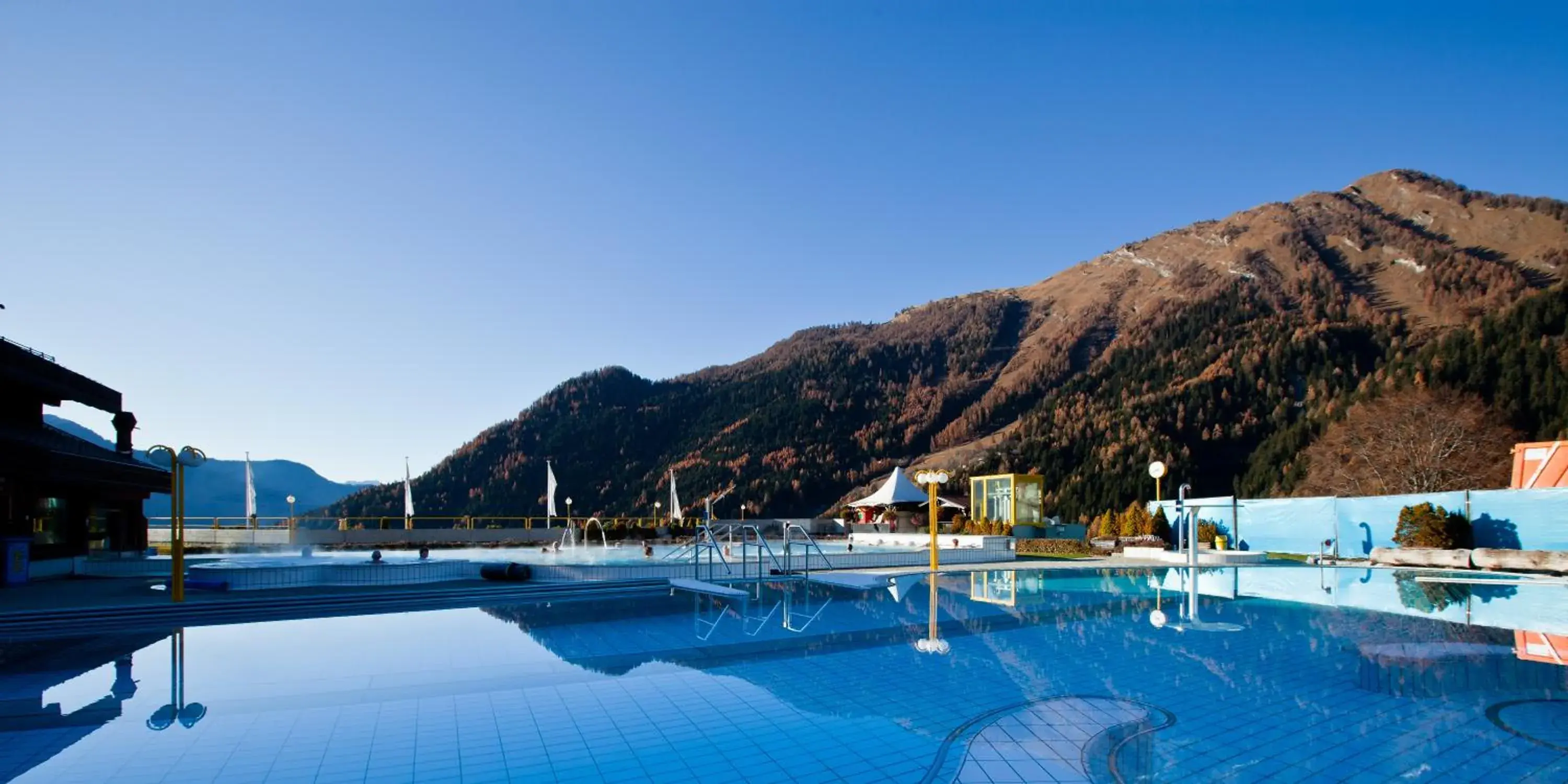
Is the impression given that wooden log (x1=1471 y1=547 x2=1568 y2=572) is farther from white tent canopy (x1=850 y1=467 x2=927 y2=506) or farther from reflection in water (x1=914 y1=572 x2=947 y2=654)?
white tent canopy (x1=850 y1=467 x2=927 y2=506)

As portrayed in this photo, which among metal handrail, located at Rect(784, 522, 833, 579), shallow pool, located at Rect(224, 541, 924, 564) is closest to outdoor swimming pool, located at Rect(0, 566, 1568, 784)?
metal handrail, located at Rect(784, 522, 833, 579)

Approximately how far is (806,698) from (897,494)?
887 inches

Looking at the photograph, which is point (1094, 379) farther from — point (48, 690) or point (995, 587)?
point (48, 690)

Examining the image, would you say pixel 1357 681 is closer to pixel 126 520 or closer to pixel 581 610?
pixel 581 610

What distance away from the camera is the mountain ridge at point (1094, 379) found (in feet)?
194

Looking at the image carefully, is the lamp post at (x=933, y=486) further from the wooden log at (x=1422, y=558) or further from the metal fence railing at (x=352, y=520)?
the metal fence railing at (x=352, y=520)

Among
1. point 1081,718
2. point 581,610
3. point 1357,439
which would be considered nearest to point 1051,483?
point 1357,439

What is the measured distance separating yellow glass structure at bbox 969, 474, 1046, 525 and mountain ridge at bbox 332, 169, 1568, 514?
28666mm

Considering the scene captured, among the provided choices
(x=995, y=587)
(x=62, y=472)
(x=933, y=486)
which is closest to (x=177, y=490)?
(x=62, y=472)

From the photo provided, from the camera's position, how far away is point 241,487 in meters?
92.4

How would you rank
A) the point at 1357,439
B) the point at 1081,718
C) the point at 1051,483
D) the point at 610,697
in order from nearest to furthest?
1. the point at 1081,718
2. the point at 610,697
3. the point at 1357,439
4. the point at 1051,483

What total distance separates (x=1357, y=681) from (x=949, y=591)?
24.7 ft

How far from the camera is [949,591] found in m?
14.7

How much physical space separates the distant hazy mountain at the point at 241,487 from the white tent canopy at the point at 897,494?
53.2 meters
